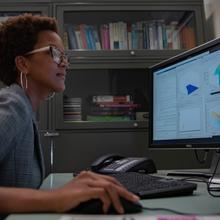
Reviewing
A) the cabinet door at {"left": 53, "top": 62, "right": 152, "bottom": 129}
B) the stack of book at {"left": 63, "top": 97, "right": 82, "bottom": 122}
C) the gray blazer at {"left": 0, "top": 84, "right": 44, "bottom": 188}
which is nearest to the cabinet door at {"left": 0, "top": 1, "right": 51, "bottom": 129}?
the cabinet door at {"left": 53, "top": 62, "right": 152, "bottom": 129}

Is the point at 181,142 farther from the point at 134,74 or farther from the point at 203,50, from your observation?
the point at 134,74

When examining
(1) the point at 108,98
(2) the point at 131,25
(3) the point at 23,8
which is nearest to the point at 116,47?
(2) the point at 131,25

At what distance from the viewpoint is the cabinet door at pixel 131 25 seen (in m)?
2.26

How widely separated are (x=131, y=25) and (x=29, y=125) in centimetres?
154

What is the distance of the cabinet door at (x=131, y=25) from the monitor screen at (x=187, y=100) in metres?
0.67

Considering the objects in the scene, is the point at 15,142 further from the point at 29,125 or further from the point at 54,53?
the point at 54,53

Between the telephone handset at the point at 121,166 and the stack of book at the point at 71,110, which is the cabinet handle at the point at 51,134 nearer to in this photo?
the stack of book at the point at 71,110

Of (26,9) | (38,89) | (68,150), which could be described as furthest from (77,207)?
(26,9)

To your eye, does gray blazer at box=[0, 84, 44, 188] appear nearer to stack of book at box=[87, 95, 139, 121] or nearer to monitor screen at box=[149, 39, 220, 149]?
monitor screen at box=[149, 39, 220, 149]

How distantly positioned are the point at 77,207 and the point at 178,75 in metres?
0.97

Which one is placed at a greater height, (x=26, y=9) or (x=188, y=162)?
(x=26, y=9)

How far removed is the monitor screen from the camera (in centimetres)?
126

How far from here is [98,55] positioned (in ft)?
7.18

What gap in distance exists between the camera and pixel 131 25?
8.00ft
